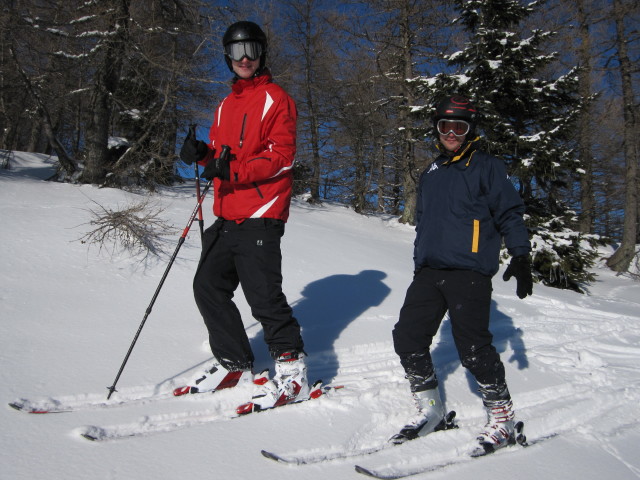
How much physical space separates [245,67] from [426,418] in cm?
219

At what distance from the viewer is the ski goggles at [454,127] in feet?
8.07

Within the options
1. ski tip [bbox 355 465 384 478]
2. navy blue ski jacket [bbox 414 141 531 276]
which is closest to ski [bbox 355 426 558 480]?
ski tip [bbox 355 465 384 478]

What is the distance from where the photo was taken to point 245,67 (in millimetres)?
2533

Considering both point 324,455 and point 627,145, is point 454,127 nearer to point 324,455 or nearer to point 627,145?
point 324,455

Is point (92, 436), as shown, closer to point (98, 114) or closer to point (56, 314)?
point (56, 314)

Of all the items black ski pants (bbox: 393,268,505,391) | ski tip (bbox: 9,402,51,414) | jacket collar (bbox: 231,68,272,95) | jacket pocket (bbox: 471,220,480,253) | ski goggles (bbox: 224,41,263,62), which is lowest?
ski tip (bbox: 9,402,51,414)

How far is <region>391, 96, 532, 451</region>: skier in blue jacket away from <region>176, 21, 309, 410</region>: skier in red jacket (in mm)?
662

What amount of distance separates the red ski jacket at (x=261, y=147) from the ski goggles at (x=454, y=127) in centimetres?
86

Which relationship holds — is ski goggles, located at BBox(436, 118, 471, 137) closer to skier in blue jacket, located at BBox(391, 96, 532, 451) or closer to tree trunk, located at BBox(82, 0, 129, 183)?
skier in blue jacket, located at BBox(391, 96, 532, 451)

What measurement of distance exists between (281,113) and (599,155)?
21302mm

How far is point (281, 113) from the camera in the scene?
8.12 feet

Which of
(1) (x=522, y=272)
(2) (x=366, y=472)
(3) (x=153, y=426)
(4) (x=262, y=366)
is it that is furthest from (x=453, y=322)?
(3) (x=153, y=426)

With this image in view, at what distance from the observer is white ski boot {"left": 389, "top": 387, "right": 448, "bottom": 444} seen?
218 centimetres

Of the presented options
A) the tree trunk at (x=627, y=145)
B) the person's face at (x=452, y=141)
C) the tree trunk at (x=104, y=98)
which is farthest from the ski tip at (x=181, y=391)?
the tree trunk at (x=627, y=145)
